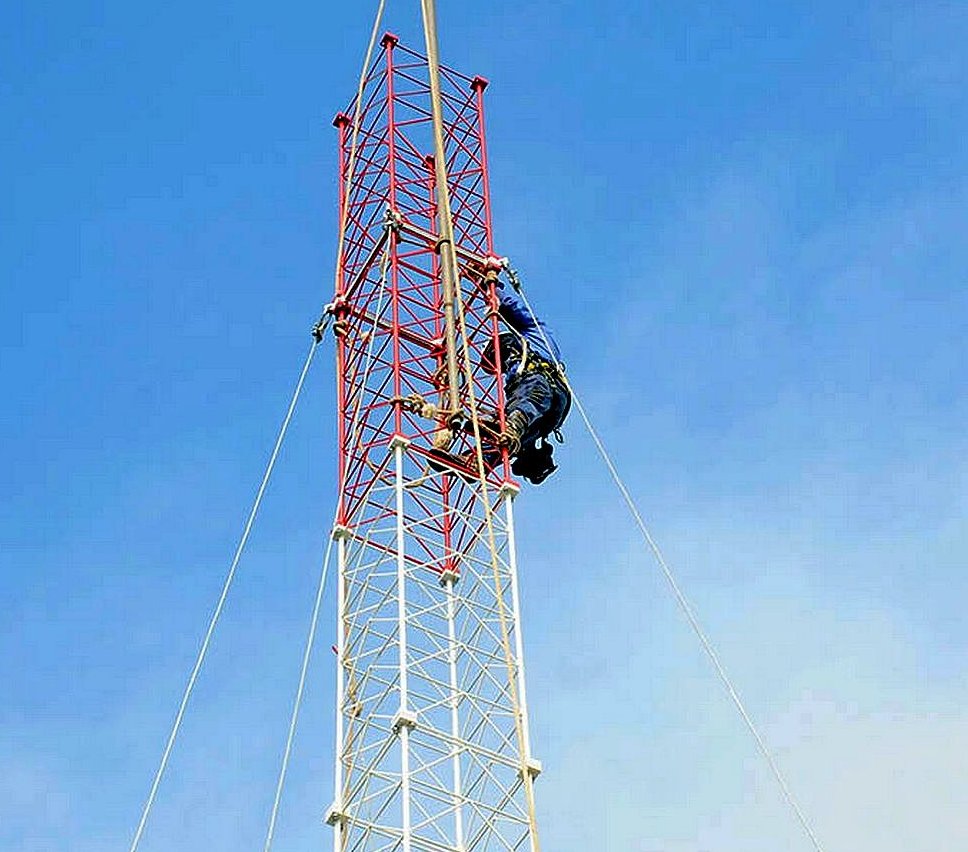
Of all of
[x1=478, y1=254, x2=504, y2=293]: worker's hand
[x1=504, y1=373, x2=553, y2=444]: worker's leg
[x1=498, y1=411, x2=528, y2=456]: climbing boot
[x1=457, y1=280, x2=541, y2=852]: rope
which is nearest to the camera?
[x1=457, y1=280, x2=541, y2=852]: rope

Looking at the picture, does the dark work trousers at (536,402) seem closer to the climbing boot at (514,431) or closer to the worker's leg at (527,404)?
the worker's leg at (527,404)

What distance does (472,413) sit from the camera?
45.7 metres

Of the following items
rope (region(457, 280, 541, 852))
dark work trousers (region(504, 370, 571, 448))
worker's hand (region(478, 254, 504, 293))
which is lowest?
rope (region(457, 280, 541, 852))

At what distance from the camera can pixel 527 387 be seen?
48.1 metres

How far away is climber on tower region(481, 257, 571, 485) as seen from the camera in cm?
4753

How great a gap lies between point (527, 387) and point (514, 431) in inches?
58.8

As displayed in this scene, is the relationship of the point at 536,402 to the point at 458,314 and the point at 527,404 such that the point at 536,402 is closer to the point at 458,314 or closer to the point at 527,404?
the point at 527,404

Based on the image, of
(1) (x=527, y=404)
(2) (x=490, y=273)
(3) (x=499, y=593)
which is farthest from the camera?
(2) (x=490, y=273)

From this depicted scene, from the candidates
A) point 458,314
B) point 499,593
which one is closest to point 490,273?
point 458,314

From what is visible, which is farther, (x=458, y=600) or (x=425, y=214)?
(x=425, y=214)

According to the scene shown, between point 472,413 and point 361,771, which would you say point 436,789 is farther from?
point 472,413

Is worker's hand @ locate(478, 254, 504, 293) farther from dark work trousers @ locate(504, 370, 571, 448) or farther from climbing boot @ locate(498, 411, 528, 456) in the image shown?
climbing boot @ locate(498, 411, 528, 456)

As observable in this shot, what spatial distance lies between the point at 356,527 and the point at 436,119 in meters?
9.89

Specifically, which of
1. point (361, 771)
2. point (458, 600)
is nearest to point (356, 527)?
point (458, 600)
